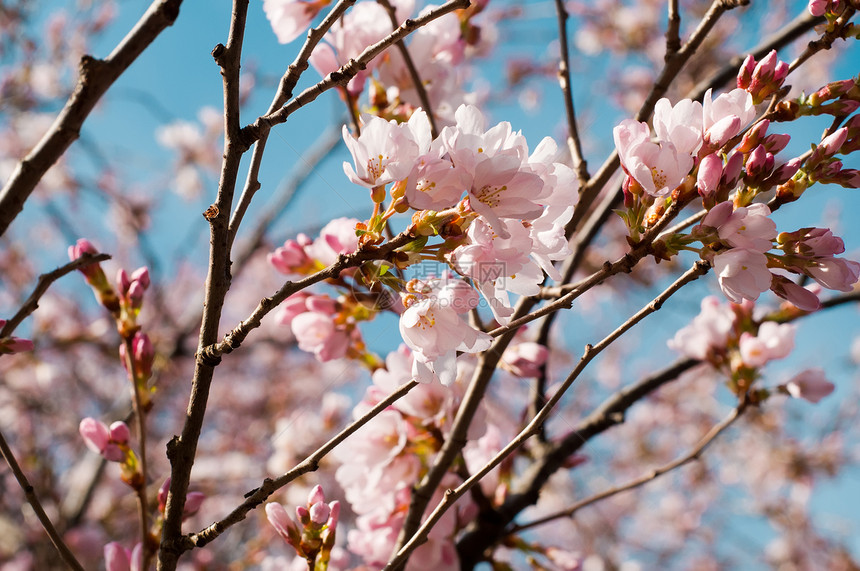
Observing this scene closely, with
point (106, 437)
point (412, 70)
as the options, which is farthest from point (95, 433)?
point (412, 70)

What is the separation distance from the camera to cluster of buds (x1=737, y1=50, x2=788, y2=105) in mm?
956

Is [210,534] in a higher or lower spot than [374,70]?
lower

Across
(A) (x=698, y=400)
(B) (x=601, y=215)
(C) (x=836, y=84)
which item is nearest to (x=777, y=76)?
(C) (x=836, y=84)

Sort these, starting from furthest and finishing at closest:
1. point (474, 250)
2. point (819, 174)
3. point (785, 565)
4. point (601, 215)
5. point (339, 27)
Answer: point (785, 565) < point (601, 215) < point (339, 27) < point (819, 174) < point (474, 250)

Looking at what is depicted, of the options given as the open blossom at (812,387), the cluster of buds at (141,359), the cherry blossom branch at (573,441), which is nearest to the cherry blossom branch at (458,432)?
the cherry blossom branch at (573,441)

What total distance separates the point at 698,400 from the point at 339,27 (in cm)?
637

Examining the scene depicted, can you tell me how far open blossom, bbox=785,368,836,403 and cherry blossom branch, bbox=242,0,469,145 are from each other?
54.8 inches

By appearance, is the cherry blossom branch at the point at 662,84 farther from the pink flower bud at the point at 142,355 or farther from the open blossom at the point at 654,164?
the pink flower bud at the point at 142,355

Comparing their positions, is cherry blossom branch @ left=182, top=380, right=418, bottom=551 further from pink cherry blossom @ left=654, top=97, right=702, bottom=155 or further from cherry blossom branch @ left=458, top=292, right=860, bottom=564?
cherry blossom branch @ left=458, top=292, right=860, bottom=564

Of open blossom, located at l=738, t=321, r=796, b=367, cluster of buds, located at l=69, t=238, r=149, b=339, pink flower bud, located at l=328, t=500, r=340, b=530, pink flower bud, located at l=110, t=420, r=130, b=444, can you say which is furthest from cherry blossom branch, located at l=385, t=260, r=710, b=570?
open blossom, located at l=738, t=321, r=796, b=367

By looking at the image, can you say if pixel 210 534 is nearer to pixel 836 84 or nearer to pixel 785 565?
pixel 836 84

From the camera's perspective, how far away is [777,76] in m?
0.97

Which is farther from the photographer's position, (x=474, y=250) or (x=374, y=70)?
(x=374, y=70)

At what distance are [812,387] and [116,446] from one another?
67.1 inches
